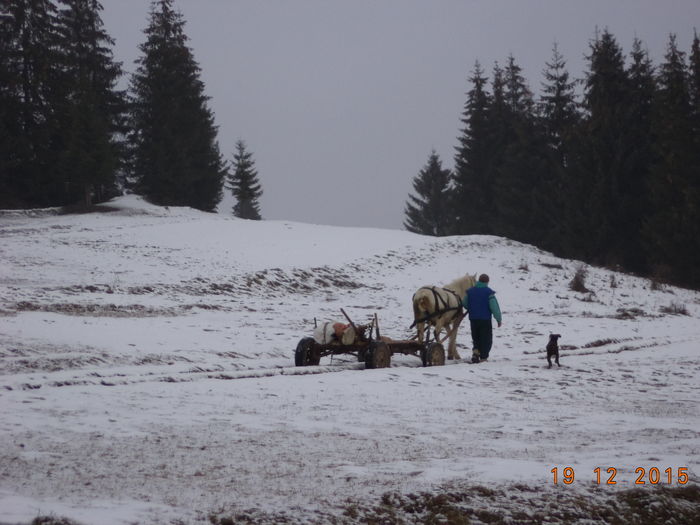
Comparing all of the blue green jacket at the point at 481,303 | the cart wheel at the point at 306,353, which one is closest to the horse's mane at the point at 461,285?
the blue green jacket at the point at 481,303

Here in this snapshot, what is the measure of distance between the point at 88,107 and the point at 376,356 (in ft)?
115

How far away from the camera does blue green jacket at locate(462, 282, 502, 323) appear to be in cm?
1384

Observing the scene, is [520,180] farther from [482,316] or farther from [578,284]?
[482,316]

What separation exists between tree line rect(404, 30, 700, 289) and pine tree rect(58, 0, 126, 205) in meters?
Result: 29.6

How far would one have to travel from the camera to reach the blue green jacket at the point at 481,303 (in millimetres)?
13836

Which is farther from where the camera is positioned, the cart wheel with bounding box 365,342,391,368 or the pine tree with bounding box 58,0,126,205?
the pine tree with bounding box 58,0,126,205

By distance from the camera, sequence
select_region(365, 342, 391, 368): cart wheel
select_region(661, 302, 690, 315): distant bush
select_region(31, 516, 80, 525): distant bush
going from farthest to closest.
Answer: select_region(661, 302, 690, 315): distant bush < select_region(365, 342, 391, 368): cart wheel < select_region(31, 516, 80, 525): distant bush

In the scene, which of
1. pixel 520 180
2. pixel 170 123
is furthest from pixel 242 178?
pixel 520 180

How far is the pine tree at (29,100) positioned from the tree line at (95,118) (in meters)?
0.07

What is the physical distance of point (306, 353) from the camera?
38.9 ft

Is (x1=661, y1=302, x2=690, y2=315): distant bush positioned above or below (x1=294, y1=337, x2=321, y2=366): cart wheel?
above

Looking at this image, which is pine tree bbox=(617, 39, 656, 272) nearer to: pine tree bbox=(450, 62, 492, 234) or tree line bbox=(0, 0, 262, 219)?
pine tree bbox=(450, 62, 492, 234)
